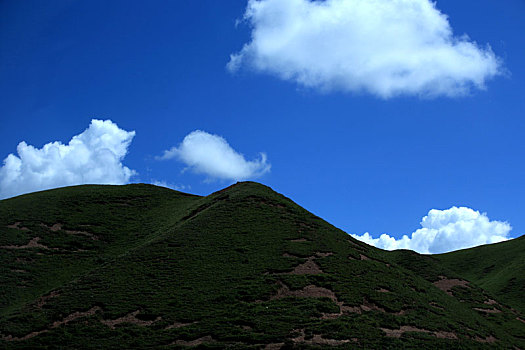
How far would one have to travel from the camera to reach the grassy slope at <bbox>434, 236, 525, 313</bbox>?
5816 cm

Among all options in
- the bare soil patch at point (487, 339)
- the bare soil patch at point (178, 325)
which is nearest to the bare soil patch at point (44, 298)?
the bare soil patch at point (178, 325)

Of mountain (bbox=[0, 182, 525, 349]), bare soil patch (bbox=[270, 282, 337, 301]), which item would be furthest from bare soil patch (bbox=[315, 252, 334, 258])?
bare soil patch (bbox=[270, 282, 337, 301])

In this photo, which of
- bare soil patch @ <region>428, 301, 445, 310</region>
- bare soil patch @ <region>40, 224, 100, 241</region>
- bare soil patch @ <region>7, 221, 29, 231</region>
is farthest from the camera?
bare soil patch @ <region>40, 224, 100, 241</region>

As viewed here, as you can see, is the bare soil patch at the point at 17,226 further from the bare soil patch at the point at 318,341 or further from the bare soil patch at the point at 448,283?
the bare soil patch at the point at 448,283

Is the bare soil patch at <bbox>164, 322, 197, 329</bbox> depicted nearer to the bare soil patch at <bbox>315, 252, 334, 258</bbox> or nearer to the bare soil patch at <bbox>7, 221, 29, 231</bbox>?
the bare soil patch at <bbox>315, 252, 334, 258</bbox>

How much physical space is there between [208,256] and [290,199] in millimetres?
21571

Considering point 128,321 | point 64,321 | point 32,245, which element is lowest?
point 128,321

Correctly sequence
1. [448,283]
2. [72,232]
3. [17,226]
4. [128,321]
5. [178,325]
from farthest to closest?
1. [448,283]
2. [72,232]
3. [17,226]
4. [128,321]
5. [178,325]

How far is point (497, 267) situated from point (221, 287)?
194 ft

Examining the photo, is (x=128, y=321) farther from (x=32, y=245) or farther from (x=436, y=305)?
(x=436, y=305)

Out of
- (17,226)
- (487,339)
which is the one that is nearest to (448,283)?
(487,339)

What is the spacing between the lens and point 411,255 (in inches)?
2714

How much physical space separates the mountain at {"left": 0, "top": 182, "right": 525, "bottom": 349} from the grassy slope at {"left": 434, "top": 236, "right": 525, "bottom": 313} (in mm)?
3599

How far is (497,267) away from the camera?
2790 inches
